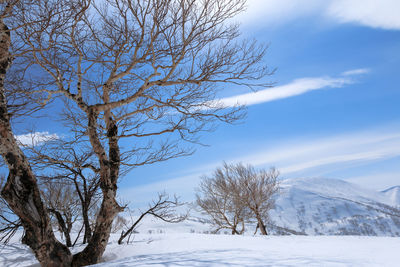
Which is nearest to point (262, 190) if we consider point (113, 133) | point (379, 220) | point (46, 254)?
point (113, 133)

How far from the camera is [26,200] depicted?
12.6 feet

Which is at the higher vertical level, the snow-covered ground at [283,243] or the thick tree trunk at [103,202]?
the thick tree trunk at [103,202]

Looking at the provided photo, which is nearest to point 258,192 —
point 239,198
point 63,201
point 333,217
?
point 239,198

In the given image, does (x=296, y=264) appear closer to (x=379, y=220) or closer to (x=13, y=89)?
(x=13, y=89)

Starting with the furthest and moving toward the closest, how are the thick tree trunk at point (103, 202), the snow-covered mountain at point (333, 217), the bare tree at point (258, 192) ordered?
the snow-covered mountain at point (333, 217), the bare tree at point (258, 192), the thick tree trunk at point (103, 202)

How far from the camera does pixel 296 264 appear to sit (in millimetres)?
2801

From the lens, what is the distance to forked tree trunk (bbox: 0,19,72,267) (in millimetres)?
3799

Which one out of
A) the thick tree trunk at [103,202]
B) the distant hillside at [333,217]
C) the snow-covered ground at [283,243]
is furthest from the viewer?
the distant hillside at [333,217]

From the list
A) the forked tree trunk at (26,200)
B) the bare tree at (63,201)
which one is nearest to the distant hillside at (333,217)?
the bare tree at (63,201)

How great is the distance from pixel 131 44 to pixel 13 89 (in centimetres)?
230

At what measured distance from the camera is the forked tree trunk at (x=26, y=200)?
3.80 metres

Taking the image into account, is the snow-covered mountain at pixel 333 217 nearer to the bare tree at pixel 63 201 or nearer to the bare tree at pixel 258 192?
the bare tree at pixel 258 192

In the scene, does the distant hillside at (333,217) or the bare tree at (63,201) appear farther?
the distant hillside at (333,217)

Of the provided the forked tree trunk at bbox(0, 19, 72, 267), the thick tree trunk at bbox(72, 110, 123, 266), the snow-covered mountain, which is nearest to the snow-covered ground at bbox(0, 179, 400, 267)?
the snow-covered mountain
